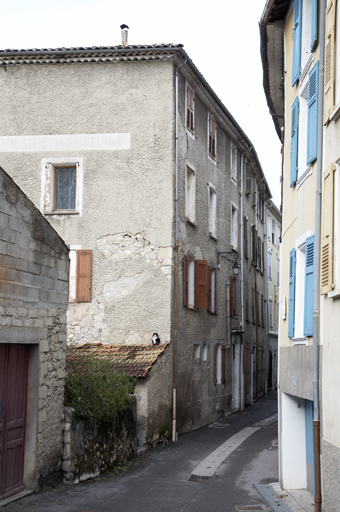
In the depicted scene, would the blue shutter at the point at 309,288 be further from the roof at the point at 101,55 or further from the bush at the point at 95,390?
the roof at the point at 101,55

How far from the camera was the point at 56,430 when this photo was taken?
1112 centimetres

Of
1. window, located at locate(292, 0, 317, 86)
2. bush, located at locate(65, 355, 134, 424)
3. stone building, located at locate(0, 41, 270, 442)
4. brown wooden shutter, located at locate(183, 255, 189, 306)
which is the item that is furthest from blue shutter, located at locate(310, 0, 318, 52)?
brown wooden shutter, located at locate(183, 255, 189, 306)

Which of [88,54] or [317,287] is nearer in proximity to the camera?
[317,287]

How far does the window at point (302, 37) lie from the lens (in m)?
10.8

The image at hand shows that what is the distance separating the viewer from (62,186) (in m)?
18.9

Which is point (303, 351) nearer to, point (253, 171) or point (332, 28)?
point (332, 28)

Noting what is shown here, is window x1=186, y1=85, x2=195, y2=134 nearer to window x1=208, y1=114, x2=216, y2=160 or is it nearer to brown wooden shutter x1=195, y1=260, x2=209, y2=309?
window x1=208, y1=114, x2=216, y2=160

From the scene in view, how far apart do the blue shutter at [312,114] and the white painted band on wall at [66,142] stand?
8.80 metres

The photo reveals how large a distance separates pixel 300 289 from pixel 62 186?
384 inches

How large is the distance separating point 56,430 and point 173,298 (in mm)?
7287

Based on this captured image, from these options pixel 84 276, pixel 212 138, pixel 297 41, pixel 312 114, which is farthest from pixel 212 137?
pixel 312 114

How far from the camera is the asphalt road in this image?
33.2ft

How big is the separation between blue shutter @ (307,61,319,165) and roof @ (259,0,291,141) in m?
2.36

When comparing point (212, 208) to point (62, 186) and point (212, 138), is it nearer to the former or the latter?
point (212, 138)
